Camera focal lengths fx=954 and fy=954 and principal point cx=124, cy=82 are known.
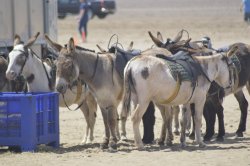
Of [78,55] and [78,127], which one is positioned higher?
[78,55]

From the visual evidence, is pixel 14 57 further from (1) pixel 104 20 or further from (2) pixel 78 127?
(1) pixel 104 20

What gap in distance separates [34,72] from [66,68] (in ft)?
2.95

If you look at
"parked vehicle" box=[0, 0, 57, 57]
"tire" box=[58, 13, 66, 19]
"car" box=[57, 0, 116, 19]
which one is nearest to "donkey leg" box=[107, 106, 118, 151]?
"parked vehicle" box=[0, 0, 57, 57]

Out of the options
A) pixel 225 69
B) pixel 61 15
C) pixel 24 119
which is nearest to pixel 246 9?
pixel 61 15

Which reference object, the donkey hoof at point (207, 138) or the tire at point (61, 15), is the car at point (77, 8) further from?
the donkey hoof at point (207, 138)

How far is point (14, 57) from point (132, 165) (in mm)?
2824

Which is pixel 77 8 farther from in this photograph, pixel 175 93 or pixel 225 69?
pixel 175 93

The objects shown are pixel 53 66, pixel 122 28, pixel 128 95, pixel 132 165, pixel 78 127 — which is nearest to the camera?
pixel 132 165

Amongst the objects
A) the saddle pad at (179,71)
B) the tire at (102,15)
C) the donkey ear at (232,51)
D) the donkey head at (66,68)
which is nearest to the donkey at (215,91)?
the donkey ear at (232,51)

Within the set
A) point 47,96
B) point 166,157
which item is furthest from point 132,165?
point 47,96

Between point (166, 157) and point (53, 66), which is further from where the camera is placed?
point (53, 66)

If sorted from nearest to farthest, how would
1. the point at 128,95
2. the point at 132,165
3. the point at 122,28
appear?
the point at 132,165, the point at 128,95, the point at 122,28

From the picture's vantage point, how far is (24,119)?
13.9 m

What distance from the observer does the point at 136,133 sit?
14.1 metres
